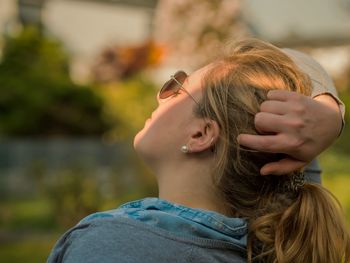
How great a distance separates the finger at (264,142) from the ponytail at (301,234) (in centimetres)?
22

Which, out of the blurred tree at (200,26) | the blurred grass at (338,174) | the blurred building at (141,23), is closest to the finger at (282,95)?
the blurred grass at (338,174)

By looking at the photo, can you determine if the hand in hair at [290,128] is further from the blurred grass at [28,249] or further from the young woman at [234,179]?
the blurred grass at [28,249]

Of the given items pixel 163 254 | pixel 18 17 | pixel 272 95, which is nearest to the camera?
pixel 163 254

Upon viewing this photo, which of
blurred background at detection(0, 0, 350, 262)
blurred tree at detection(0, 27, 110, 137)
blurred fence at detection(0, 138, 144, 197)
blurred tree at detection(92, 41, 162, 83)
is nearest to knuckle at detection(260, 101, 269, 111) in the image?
blurred background at detection(0, 0, 350, 262)

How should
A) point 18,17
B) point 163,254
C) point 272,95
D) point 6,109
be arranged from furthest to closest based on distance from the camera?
point 18,17
point 6,109
point 272,95
point 163,254

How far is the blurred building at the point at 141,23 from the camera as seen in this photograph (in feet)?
77.3

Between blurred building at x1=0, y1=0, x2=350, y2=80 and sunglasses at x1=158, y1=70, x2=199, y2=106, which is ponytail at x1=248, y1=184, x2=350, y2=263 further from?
blurred building at x1=0, y1=0, x2=350, y2=80

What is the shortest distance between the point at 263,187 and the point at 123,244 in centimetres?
54

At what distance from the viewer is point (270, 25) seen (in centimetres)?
2584

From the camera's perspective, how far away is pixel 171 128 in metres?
2.02

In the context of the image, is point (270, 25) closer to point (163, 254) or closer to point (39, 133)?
point (39, 133)

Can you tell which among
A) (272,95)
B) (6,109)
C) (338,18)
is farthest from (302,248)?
(338,18)

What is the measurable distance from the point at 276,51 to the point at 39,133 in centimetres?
1271

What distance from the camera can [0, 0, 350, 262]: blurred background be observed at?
30.2ft
